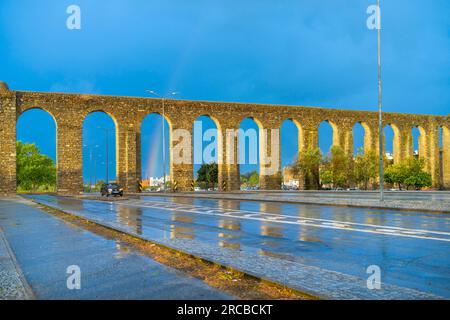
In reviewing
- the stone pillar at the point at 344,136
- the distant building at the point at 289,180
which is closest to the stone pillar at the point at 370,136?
the stone pillar at the point at 344,136

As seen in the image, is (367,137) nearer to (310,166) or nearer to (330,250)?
(310,166)

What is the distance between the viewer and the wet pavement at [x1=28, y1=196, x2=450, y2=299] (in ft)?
19.8

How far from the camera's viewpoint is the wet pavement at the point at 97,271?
5586mm

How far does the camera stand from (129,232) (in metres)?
11.7

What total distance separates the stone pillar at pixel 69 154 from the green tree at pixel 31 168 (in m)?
40.8

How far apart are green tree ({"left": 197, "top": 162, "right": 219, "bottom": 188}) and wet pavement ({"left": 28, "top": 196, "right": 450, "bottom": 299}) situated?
70.5 metres

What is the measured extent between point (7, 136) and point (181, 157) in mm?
19110

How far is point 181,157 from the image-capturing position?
177 feet

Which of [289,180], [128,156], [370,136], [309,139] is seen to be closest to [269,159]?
[309,139]
